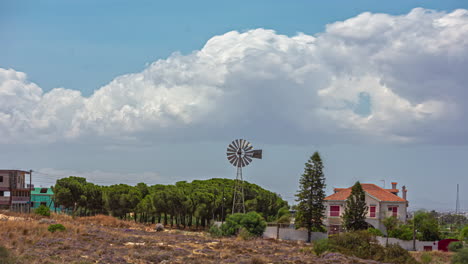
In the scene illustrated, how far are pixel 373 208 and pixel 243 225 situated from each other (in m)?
19.8

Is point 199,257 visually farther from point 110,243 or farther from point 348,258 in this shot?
point 348,258

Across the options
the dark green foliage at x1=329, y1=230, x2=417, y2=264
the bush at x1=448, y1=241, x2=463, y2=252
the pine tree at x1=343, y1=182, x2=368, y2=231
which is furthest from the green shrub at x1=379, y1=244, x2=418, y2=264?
the pine tree at x1=343, y1=182, x2=368, y2=231

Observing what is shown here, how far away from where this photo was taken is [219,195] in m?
80.5

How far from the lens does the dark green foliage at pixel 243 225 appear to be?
193 feet

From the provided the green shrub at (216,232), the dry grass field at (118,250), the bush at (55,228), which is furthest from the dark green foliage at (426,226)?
the bush at (55,228)

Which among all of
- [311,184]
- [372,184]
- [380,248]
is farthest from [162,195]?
[380,248]

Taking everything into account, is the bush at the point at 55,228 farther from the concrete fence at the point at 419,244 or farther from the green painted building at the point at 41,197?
the green painted building at the point at 41,197

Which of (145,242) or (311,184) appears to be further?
(311,184)

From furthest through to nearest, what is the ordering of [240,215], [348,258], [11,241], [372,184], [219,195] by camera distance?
1. [219,195]
2. [372,184]
3. [240,215]
4. [348,258]
5. [11,241]

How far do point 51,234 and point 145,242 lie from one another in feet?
25.3

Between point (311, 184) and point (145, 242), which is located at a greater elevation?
point (311, 184)

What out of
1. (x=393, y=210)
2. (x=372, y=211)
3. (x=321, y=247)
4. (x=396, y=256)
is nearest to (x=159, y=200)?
(x=372, y=211)

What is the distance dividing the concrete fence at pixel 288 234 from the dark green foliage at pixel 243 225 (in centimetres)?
86

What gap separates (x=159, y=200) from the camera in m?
74.2
